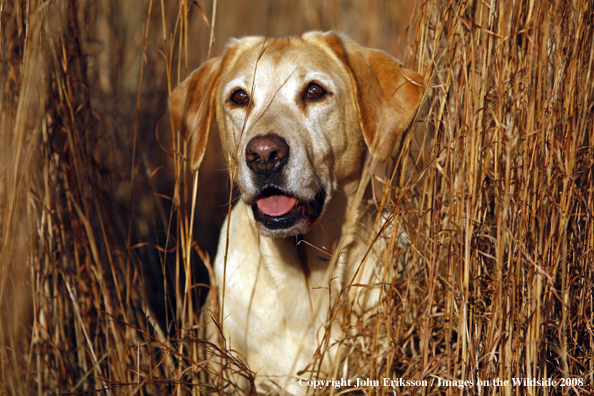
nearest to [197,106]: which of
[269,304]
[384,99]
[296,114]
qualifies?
[296,114]

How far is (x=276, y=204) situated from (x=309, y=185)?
0.18 m

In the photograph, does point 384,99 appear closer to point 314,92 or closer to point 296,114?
point 314,92

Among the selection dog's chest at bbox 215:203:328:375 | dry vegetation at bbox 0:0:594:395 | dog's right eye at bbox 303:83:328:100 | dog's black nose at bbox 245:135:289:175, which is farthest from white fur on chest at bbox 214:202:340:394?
dog's right eye at bbox 303:83:328:100

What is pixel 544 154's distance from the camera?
181 cm

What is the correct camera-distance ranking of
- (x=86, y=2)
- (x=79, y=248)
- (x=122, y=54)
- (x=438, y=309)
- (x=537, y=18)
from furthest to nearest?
1. (x=122, y=54)
2. (x=86, y=2)
3. (x=79, y=248)
4. (x=438, y=309)
5. (x=537, y=18)

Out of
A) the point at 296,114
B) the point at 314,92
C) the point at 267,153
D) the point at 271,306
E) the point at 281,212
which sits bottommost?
the point at 271,306

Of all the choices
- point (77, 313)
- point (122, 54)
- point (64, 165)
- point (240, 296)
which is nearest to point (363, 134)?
point (240, 296)

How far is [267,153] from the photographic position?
2010 millimetres

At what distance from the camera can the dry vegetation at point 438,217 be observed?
1.81 metres

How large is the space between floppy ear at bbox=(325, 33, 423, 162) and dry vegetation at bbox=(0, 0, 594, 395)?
0.10 meters

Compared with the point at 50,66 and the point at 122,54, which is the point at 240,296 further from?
the point at 122,54

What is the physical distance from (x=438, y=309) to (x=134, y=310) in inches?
67.1

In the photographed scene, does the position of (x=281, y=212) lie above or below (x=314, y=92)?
below

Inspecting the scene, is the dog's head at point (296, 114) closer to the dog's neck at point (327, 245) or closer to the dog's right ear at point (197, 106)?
the dog's right ear at point (197, 106)
